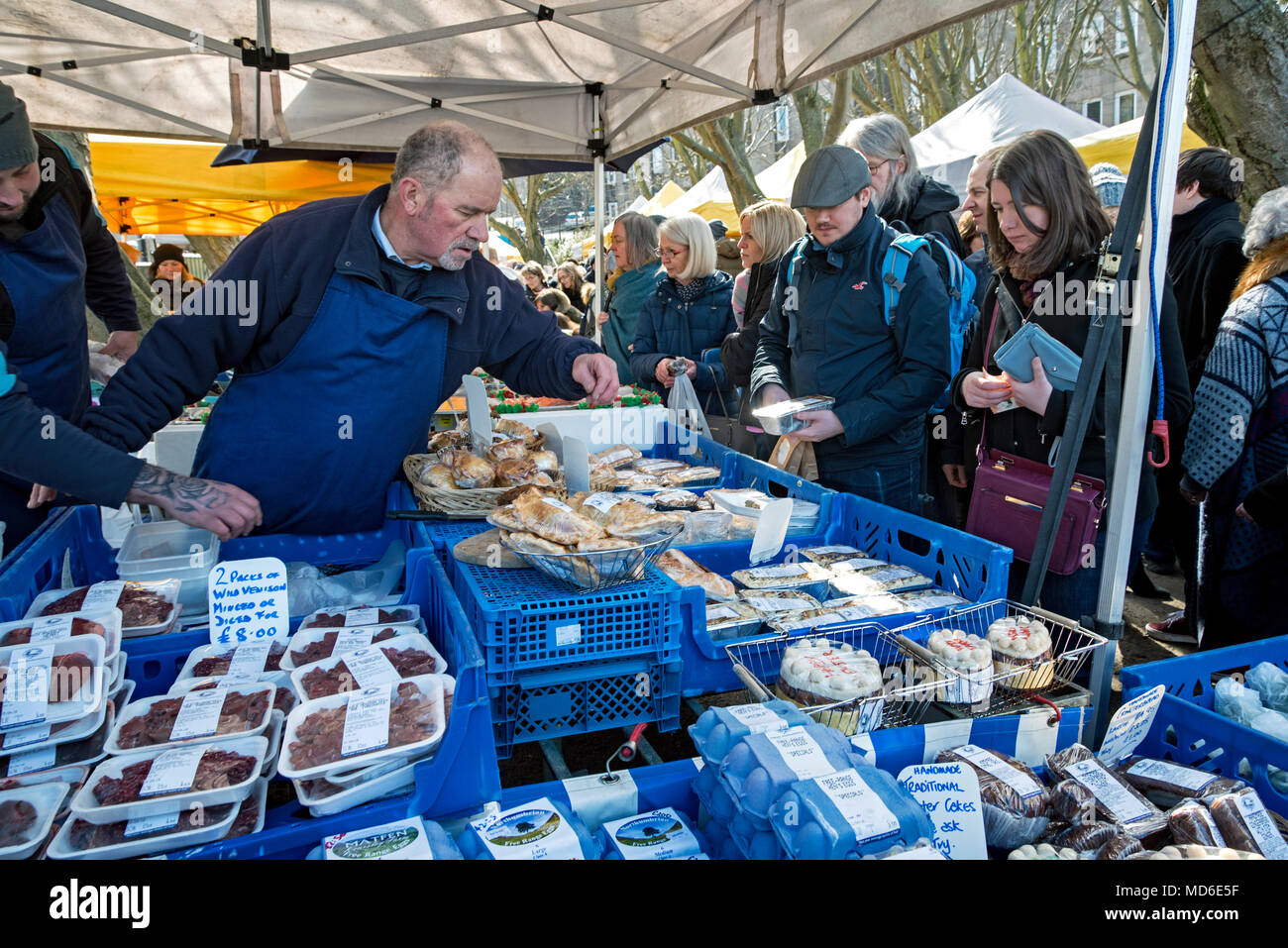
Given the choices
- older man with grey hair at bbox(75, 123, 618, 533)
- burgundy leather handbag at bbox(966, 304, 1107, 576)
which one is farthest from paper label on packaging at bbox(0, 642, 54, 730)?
burgundy leather handbag at bbox(966, 304, 1107, 576)

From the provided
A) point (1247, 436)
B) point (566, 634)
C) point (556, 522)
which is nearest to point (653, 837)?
point (566, 634)

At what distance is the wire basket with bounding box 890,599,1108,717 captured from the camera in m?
1.81

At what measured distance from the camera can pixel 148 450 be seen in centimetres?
415

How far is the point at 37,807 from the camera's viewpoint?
1355mm

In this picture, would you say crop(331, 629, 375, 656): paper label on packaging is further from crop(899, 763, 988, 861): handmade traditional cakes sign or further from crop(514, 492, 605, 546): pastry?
crop(899, 763, 988, 861): handmade traditional cakes sign

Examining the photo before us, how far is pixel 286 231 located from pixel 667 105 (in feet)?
11.3

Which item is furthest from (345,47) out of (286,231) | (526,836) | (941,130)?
(941,130)

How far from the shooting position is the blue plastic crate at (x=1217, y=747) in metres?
1.64

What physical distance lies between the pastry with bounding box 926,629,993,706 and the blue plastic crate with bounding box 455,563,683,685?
0.58 meters

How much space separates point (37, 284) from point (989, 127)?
29.9ft

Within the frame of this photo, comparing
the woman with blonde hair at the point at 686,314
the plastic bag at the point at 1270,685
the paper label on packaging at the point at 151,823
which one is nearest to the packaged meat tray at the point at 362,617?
the paper label on packaging at the point at 151,823

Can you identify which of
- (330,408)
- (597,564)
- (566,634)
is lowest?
(566,634)

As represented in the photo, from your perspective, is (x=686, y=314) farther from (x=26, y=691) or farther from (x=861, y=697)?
(x=26, y=691)
